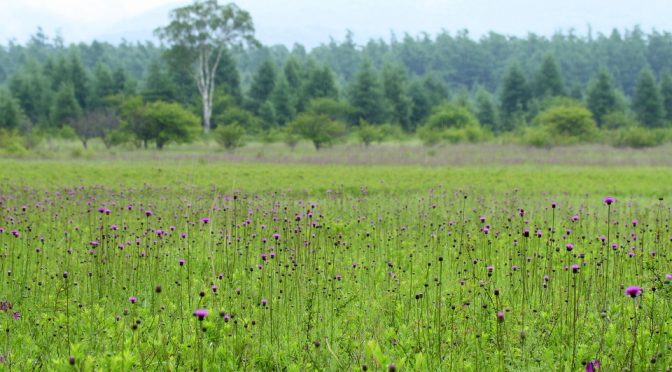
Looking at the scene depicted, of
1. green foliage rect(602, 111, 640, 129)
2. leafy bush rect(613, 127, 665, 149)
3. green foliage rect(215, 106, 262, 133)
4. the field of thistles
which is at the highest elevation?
green foliage rect(215, 106, 262, 133)

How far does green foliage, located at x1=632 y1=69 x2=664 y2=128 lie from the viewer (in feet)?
213

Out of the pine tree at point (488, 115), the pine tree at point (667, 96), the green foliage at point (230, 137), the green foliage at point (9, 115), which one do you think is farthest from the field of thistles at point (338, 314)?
the pine tree at point (667, 96)

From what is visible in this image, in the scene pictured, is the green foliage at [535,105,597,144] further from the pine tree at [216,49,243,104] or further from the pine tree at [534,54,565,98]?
the pine tree at [216,49,243,104]

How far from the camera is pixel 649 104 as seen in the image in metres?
65.3

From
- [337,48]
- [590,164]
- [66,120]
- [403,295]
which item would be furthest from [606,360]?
[337,48]

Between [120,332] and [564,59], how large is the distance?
402ft

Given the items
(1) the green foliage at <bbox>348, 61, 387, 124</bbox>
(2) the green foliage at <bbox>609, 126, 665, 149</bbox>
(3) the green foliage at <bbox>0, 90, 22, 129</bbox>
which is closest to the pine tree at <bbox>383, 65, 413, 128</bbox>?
(1) the green foliage at <bbox>348, 61, 387, 124</bbox>

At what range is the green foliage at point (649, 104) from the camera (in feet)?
213

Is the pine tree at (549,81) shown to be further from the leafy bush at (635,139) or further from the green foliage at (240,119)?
the green foliage at (240,119)

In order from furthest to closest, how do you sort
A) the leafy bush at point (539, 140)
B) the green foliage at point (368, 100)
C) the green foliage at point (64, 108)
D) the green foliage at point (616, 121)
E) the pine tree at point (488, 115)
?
the pine tree at point (488, 115)
the green foliage at point (368, 100)
the green foliage at point (64, 108)
the green foliage at point (616, 121)
the leafy bush at point (539, 140)

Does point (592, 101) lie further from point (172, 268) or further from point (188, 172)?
point (172, 268)

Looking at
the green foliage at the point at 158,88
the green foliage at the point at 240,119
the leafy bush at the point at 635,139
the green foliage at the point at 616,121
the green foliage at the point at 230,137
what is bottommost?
the leafy bush at the point at 635,139

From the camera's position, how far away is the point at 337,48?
438 feet

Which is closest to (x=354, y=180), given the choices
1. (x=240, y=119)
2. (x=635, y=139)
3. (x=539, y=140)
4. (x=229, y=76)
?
(x=539, y=140)
